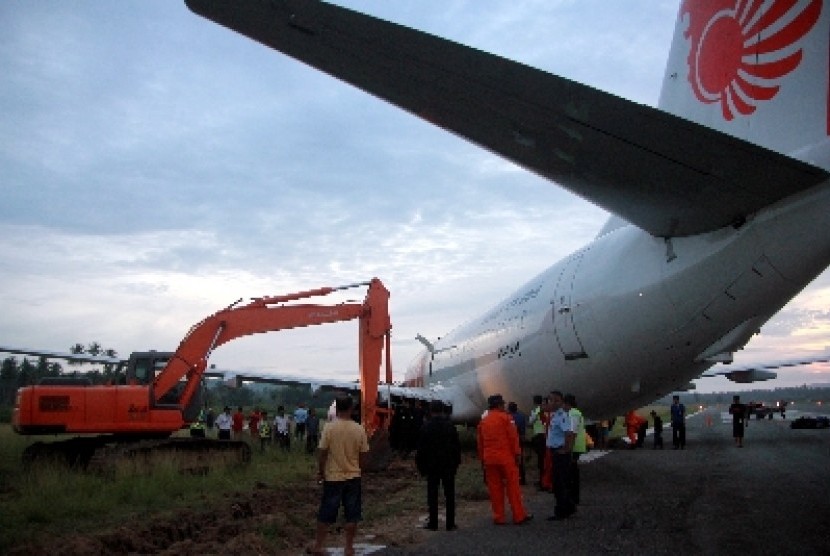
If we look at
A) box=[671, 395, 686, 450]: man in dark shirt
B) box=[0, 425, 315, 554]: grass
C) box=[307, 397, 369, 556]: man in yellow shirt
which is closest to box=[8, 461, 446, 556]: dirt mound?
box=[0, 425, 315, 554]: grass

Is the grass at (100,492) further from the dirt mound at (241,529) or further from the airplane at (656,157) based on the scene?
the airplane at (656,157)

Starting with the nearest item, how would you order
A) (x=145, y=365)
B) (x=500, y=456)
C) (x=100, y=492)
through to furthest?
(x=500, y=456)
(x=100, y=492)
(x=145, y=365)

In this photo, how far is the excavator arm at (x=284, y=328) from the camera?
14281 millimetres

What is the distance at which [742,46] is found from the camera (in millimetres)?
8289

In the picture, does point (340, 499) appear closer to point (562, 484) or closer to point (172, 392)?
point (562, 484)

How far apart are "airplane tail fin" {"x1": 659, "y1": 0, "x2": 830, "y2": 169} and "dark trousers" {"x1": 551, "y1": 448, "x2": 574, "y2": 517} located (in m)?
4.53

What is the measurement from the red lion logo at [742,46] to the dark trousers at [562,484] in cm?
486

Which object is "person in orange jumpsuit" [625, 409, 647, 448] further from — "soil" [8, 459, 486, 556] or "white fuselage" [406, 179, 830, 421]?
"soil" [8, 459, 486, 556]

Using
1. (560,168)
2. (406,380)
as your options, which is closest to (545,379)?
(560,168)

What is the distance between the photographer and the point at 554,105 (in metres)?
5.62

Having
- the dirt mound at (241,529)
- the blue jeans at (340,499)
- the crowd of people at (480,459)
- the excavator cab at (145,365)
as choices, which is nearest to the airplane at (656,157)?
the crowd of people at (480,459)

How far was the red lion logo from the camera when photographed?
7.64 meters

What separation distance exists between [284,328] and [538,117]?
10.0 metres

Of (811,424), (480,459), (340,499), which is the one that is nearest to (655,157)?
(340,499)
